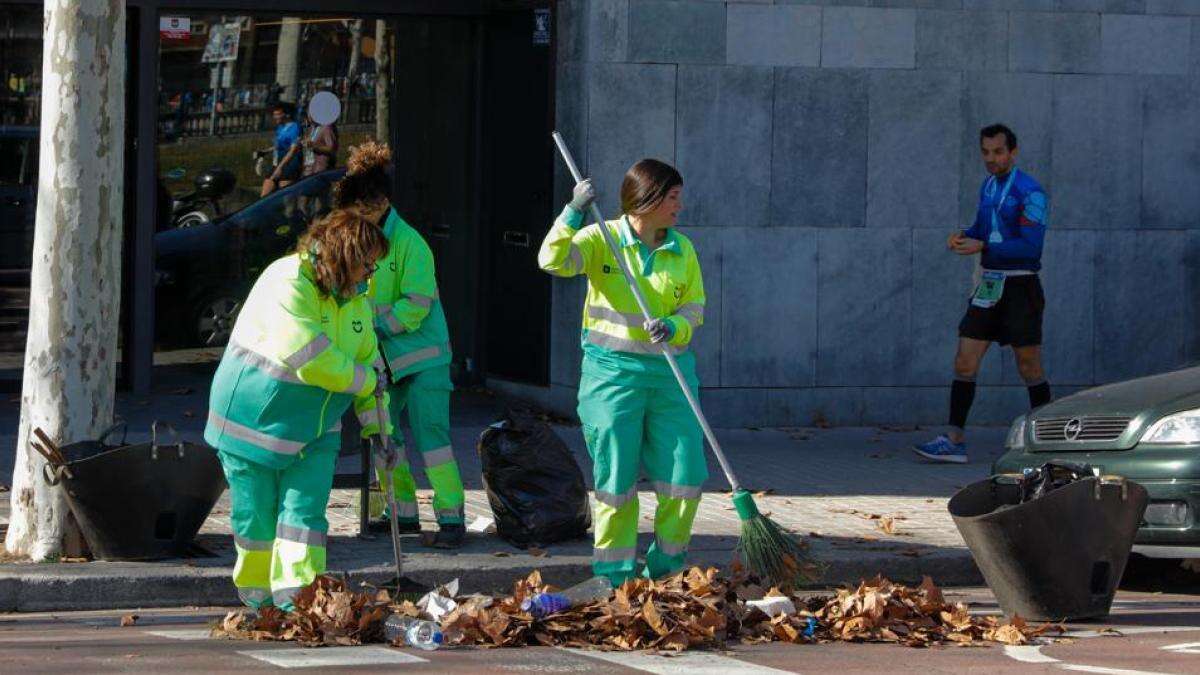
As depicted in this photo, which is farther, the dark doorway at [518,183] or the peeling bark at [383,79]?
the peeling bark at [383,79]

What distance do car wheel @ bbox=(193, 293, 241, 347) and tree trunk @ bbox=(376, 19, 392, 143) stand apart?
61.0 inches

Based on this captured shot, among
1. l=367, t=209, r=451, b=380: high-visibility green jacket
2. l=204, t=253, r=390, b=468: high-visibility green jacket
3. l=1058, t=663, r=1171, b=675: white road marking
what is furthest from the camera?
l=367, t=209, r=451, b=380: high-visibility green jacket

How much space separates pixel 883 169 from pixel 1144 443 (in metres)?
5.18

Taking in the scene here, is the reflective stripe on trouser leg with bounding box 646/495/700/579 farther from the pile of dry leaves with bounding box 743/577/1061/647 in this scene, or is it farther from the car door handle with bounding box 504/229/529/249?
the car door handle with bounding box 504/229/529/249

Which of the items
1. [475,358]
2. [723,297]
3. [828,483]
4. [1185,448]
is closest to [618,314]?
[1185,448]

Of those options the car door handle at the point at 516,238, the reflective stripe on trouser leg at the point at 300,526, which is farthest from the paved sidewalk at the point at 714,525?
the reflective stripe on trouser leg at the point at 300,526

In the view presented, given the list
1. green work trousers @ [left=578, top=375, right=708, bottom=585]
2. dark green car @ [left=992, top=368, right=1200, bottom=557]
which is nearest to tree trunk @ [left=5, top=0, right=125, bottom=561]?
green work trousers @ [left=578, top=375, right=708, bottom=585]

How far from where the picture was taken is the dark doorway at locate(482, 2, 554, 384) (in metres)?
13.7

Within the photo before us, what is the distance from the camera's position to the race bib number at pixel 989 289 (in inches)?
482

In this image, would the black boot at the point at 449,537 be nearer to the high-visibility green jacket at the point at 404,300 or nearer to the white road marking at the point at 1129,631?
the high-visibility green jacket at the point at 404,300

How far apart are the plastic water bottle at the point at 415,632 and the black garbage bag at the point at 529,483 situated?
2069 millimetres

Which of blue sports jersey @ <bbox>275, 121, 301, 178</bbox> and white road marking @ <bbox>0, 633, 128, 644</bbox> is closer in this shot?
white road marking @ <bbox>0, 633, 128, 644</bbox>

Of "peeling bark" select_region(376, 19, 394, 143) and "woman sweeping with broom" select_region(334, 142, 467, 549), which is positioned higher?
"peeling bark" select_region(376, 19, 394, 143)

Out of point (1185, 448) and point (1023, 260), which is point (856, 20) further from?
point (1185, 448)
